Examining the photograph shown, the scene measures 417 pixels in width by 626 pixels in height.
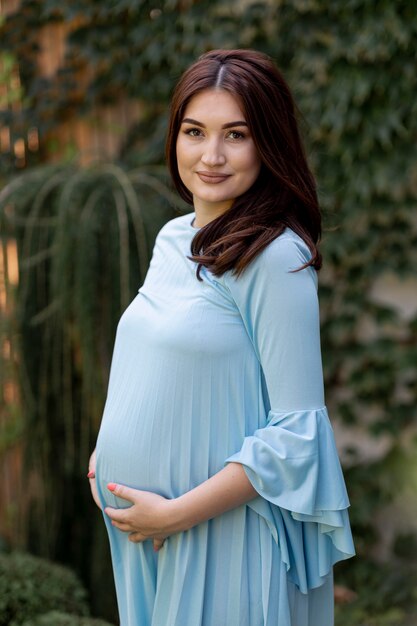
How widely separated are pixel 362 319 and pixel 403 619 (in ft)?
3.77

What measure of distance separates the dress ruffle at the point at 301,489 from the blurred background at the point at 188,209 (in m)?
1.31

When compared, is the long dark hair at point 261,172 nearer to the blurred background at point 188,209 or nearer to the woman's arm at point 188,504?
the woman's arm at point 188,504

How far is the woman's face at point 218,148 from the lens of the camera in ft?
5.20

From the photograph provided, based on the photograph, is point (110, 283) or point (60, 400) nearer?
point (110, 283)

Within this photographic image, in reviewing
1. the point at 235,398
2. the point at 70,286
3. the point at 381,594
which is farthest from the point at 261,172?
the point at 381,594

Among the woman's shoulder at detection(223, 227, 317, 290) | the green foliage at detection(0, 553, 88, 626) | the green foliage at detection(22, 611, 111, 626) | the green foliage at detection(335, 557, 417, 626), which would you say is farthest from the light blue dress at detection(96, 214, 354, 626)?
the green foliage at detection(335, 557, 417, 626)

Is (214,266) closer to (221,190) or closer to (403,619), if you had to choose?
(221,190)

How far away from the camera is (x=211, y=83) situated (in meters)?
1.60

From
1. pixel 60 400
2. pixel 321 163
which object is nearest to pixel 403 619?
pixel 60 400

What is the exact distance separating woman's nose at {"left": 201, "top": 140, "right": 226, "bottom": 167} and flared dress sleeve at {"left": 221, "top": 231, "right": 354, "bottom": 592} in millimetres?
195

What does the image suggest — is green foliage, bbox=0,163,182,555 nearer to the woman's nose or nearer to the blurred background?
the blurred background

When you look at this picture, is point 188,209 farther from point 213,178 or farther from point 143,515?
point 143,515

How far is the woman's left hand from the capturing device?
1556 mm

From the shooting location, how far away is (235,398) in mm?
1588
